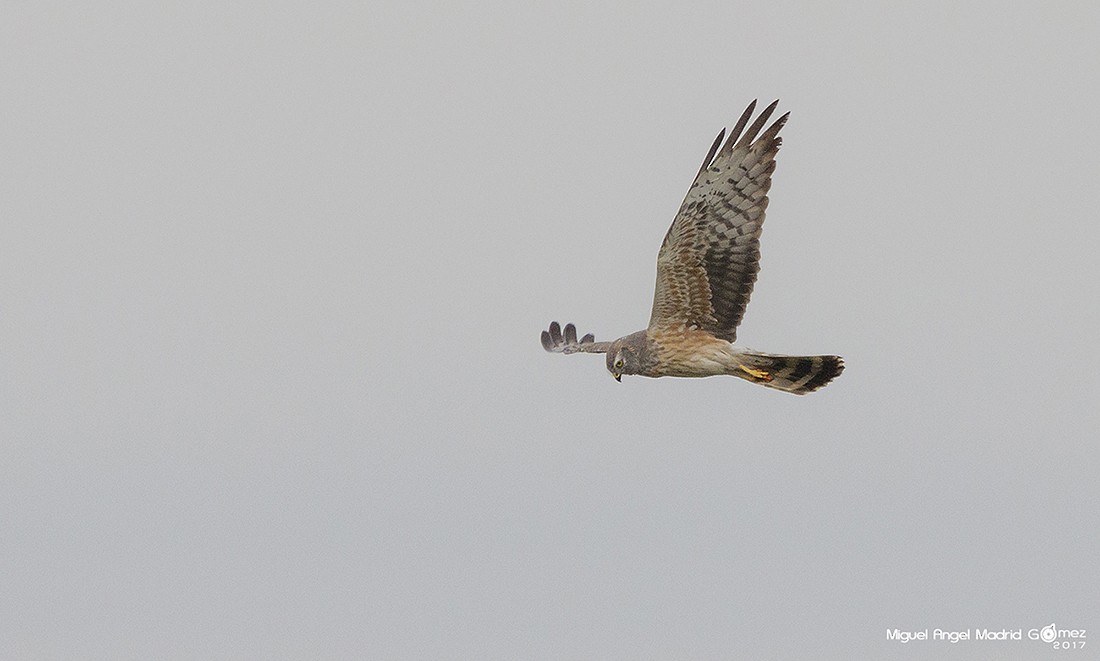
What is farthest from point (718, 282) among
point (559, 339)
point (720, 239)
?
point (559, 339)

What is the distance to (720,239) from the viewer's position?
25359 mm

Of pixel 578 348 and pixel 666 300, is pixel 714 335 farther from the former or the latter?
pixel 578 348

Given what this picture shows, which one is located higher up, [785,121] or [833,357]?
[785,121]

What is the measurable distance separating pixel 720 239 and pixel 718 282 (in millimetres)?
401

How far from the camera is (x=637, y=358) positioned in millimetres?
25547

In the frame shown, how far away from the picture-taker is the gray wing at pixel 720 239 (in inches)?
990

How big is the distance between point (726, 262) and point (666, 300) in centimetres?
62

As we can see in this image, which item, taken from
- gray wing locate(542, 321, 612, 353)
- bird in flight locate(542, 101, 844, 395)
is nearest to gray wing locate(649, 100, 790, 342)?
bird in flight locate(542, 101, 844, 395)

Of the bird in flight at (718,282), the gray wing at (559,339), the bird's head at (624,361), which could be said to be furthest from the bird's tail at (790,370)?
the gray wing at (559,339)

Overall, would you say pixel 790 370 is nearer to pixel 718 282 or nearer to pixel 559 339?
pixel 718 282

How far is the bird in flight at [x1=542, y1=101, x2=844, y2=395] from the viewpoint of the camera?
82.5 feet

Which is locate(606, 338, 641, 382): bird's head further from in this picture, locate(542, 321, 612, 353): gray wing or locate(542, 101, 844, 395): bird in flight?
locate(542, 321, 612, 353): gray wing

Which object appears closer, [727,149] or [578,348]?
[727,149]

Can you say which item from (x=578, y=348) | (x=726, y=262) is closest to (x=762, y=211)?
(x=726, y=262)
